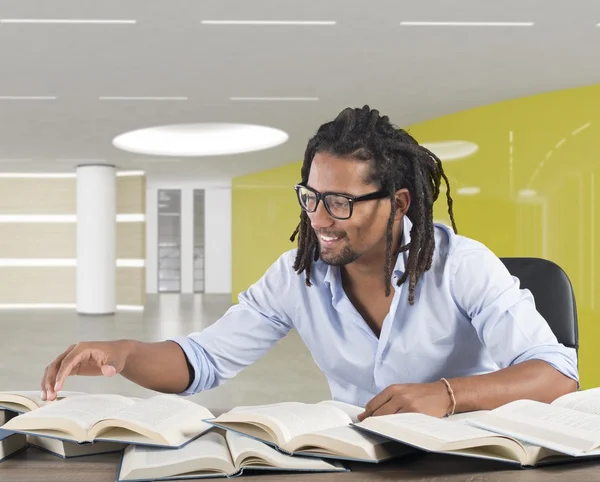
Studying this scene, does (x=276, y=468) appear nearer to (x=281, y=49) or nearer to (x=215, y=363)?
(x=215, y=363)

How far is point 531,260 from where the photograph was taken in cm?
225

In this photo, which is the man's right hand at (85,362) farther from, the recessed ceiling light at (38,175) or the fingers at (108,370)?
the recessed ceiling light at (38,175)

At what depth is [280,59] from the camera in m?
5.92

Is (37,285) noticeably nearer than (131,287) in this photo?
No

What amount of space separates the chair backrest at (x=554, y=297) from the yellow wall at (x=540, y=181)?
206 inches

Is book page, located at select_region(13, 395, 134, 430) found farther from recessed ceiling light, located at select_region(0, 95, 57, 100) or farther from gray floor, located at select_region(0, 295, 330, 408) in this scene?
recessed ceiling light, located at select_region(0, 95, 57, 100)

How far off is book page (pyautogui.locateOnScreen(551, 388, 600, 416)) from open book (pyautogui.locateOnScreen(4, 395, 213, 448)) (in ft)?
2.22

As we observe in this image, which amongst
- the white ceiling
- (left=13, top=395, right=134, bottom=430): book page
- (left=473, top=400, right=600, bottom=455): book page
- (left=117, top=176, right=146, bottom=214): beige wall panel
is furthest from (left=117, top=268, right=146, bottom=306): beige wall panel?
(left=473, top=400, right=600, bottom=455): book page

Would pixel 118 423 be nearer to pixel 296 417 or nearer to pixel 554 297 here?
pixel 296 417

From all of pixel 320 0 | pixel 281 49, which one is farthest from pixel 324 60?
pixel 320 0

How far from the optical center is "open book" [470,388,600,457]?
103cm

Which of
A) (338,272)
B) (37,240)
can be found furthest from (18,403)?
(37,240)

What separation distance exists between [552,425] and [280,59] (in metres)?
5.17

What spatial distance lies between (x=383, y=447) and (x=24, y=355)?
7.34 m
